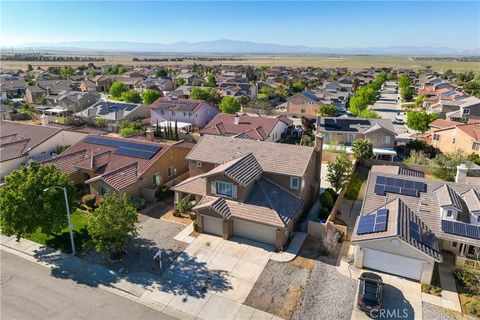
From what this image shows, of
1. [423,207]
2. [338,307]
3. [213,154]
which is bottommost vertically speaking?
[338,307]

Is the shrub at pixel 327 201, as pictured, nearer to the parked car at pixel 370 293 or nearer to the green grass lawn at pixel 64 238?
the parked car at pixel 370 293


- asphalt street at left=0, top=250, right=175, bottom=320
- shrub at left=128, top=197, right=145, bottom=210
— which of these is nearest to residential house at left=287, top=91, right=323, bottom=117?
shrub at left=128, top=197, right=145, bottom=210

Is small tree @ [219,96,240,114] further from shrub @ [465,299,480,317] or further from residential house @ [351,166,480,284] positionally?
shrub @ [465,299,480,317]

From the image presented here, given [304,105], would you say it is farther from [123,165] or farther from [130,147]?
[123,165]

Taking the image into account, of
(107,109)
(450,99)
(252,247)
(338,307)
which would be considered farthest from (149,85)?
(338,307)

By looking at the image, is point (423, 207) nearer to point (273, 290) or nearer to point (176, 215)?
point (273, 290)

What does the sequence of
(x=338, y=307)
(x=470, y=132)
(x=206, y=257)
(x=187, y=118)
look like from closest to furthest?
(x=338, y=307) → (x=206, y=257) → (x=470, y=132) → (x=187, y=118)
